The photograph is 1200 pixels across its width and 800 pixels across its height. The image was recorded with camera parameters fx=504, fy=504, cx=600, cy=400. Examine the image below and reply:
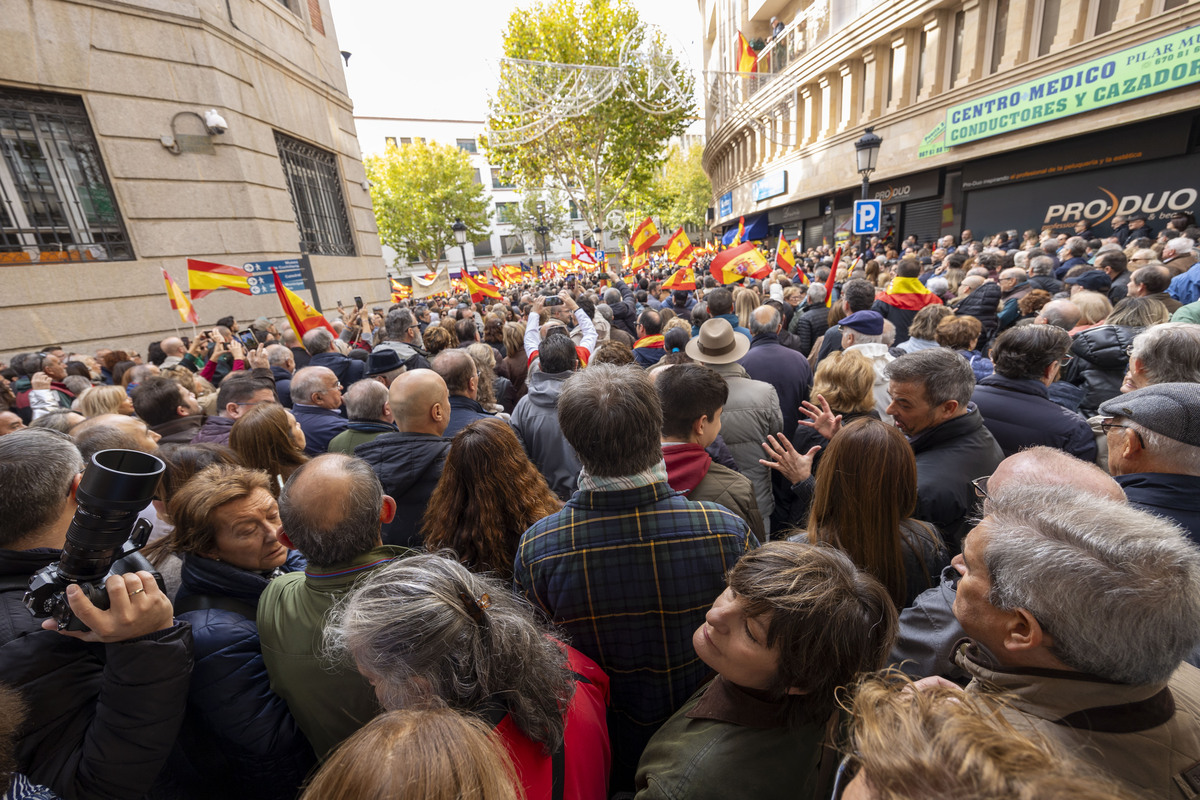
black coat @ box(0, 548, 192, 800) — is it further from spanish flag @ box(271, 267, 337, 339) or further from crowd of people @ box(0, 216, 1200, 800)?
spanish flag @ box(271, 267, 337, 339)

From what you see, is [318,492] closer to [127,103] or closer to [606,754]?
[606,754]

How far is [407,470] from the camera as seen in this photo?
2619mm

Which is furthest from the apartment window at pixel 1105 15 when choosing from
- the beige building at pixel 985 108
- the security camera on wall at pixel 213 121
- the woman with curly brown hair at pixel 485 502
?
the security camera on wall at pixel 213 121

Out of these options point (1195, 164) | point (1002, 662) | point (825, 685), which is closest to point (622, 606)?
point (825, 685)

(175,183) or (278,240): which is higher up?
(175,183)

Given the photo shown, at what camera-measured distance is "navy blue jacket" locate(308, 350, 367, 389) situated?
5.40 m

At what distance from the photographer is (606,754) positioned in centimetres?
145

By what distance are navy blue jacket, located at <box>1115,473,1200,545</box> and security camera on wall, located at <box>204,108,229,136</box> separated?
12108 mm

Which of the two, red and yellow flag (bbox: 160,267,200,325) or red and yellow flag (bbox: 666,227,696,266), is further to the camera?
red and yellow flag (bbox: 666,227,696,266)

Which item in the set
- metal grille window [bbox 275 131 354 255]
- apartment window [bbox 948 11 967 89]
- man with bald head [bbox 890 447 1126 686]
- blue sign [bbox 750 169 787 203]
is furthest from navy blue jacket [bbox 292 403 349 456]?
blue sign [bbox 750 169 787 203]

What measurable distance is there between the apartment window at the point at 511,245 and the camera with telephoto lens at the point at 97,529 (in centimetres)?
5223

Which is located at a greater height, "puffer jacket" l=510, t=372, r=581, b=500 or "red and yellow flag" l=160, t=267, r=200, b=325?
"red and yellow flag" l=160, t=267, r=200, b=325

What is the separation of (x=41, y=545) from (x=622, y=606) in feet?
5.92

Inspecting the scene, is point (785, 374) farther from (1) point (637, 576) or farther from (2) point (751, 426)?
(1) point (637, 576)
